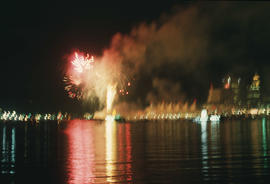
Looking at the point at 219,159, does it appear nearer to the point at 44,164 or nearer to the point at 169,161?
the point at 169,161

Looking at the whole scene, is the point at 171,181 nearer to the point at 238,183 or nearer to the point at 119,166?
the point at 238,183

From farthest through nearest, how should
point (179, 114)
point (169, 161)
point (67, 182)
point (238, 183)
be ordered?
point (179, 114) → point (169, 161) → point (67, 182) → point (238, 183)

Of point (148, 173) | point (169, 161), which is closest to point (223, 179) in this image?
point (148, 173)

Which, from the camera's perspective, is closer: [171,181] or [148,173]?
[171,181]

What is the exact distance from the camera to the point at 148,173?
15508mm

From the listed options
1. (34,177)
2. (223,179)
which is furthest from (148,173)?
(34,177)

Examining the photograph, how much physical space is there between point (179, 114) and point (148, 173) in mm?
163612

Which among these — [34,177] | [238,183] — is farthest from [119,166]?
[238,183]

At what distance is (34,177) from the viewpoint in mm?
15453

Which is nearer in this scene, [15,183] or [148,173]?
[15,183]

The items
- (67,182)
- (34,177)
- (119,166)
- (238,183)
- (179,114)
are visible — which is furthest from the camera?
(179,114)

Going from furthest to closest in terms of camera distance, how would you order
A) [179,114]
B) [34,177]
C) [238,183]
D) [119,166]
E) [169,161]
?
1. [179,114]
2. [169,161]
3. [119,166]
4. [34,177]
5. [238,183]

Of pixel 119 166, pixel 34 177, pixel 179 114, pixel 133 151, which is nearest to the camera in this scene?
pixel 34 177

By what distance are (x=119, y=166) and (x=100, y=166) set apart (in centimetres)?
86
